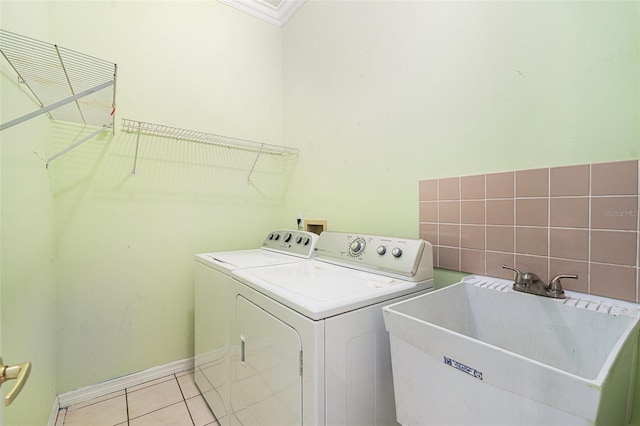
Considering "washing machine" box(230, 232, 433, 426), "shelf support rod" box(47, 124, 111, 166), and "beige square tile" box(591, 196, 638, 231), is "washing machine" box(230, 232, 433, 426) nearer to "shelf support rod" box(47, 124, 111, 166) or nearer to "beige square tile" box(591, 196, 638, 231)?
A: "beige square tile" box(591, 196, 638, 231)

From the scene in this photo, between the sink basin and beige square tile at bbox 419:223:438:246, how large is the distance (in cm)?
26

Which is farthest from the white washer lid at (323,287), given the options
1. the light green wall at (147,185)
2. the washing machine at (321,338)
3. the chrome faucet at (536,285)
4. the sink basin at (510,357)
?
the light green wall at (147,185)

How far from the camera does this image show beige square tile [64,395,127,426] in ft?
5.25

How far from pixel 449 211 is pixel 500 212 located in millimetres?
218

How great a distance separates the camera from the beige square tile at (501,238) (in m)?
1.12

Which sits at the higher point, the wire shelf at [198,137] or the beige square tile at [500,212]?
the wire shelf at [198,137]

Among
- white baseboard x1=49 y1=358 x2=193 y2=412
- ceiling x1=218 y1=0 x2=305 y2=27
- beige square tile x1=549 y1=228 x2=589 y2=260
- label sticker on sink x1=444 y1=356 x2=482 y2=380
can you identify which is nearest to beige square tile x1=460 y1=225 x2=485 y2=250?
beige square tile x1=549 y1=228 x2=589 y2=260

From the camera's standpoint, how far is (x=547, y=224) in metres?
1.02

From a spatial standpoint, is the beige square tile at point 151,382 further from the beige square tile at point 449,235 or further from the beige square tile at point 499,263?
the beige square tile at point 499,263


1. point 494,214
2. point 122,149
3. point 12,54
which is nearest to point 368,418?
point 494,214

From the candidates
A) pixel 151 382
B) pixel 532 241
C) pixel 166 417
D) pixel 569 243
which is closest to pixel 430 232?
pixel 532 241

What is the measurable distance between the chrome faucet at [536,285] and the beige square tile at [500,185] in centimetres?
33

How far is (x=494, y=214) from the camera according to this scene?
3.83 feet

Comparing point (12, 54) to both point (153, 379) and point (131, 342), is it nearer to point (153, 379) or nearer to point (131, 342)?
point (131, 342)
